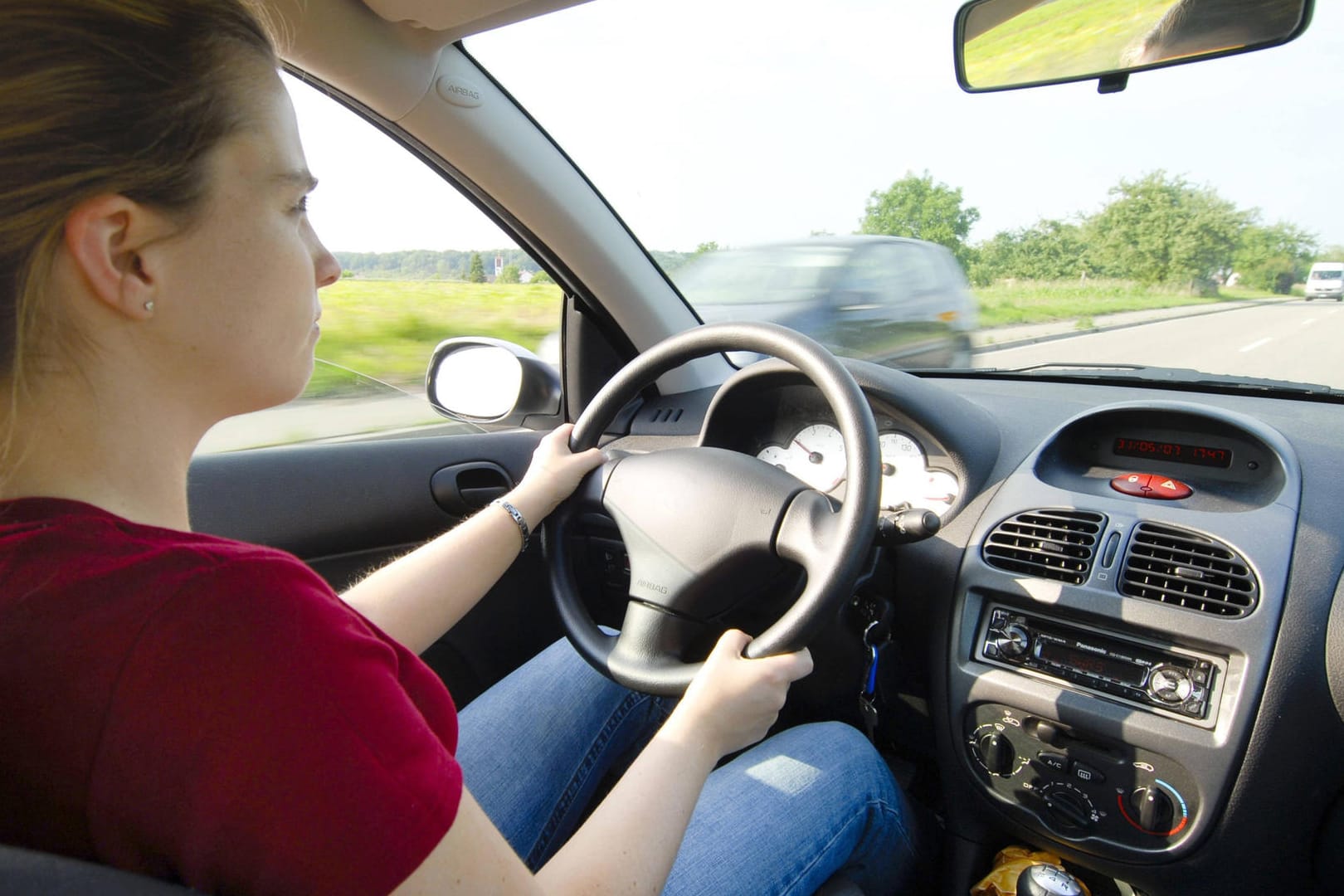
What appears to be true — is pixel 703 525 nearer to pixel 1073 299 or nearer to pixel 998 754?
pixel 998 754

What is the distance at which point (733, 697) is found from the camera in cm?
129

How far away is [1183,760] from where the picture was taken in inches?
65.4

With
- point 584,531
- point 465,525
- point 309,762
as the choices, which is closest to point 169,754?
point 309,762

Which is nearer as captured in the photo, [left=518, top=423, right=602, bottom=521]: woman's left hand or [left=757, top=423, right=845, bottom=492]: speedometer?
[left=518, top=423, right=602, bottom=521]: woman's left hand

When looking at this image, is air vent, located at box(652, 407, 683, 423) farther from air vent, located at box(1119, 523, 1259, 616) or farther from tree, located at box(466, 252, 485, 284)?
air vent, located at box(1119, 523, 1259, 616)

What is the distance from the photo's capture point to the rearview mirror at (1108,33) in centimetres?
169

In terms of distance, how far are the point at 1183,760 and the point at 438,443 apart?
6.66ft

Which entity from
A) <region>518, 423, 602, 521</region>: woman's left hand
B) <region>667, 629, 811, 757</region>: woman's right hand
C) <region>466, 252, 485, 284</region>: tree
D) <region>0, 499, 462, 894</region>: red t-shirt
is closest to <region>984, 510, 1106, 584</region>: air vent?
<region>667, 629, 811, 757</region>: woman's right hand

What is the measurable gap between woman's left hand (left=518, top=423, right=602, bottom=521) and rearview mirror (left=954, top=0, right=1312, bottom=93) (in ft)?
4.16

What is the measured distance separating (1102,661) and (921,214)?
1.43m

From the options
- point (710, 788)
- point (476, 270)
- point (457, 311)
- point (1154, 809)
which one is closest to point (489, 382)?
point (457, 311)


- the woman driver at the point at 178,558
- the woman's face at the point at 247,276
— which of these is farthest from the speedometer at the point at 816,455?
the woman's face at the point at 247,276

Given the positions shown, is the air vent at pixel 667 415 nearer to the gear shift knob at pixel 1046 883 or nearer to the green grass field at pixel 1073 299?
the green grass field at pixel 1073 299

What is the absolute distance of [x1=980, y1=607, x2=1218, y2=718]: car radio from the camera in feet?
5.53
